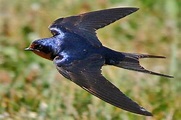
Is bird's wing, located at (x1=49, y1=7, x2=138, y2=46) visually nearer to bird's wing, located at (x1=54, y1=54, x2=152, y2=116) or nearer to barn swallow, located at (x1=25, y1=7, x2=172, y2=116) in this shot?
barn swallow, located at (x1=25, y1=7, x2=172, y2=116)

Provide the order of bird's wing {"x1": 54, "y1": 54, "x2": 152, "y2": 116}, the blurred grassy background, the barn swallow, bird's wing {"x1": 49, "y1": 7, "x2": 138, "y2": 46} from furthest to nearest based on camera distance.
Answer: the blurred grassy background
bird's wing {"x1": 49, "y1": 7, "x2": 138, "y2": 46}
the barn swallow
bird's wing {"x1": 54, "y1": 54, "x2": 152, "y2": 116}

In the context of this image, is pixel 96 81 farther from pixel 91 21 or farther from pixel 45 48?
pixel 91 21

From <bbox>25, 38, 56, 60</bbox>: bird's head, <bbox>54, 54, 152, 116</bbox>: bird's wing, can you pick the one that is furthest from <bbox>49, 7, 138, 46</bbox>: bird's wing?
<bbox>54, 54, 152, 116</bbox>: bird's wing

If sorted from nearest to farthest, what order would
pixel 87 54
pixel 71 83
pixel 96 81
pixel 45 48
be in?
1. pixel 96 81
2. pixel 87 54
3. pixel 45 48
4. pixel 71 83

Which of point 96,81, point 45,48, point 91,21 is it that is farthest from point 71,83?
point 96,81

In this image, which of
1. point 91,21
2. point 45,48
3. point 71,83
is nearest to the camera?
point 45,48

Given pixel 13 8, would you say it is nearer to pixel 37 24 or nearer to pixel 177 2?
pixel 37 24

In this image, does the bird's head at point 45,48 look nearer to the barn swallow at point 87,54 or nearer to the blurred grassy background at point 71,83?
the barn swallow at point 87,54

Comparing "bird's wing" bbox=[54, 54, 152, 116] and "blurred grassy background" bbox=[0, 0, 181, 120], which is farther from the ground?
"bird's wing" bbox=[54, 54, 152, 116]
